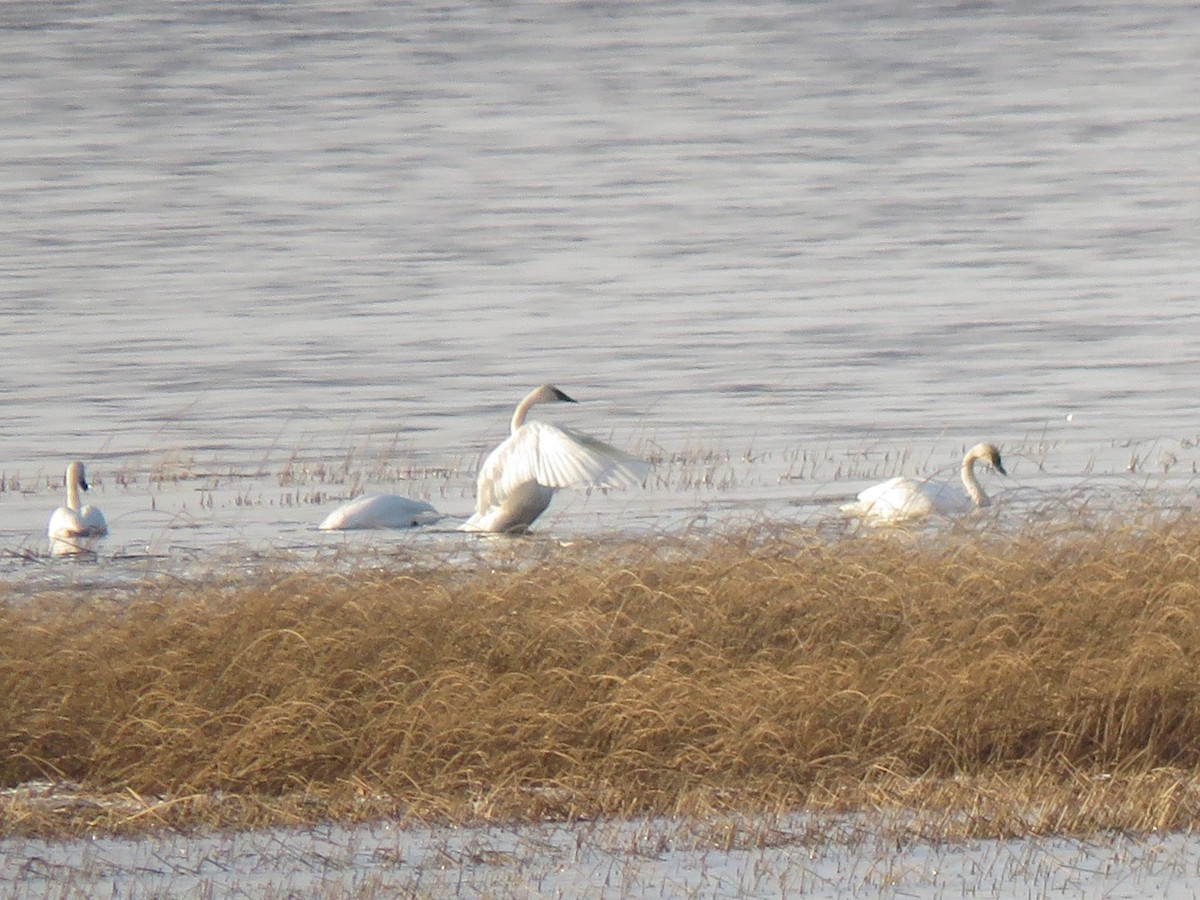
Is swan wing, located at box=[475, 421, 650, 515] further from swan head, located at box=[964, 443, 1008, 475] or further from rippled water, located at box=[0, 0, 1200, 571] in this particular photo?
swan head, located at box=[964, 443, 1008, 475]

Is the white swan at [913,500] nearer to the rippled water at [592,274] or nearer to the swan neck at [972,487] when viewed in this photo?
the swan neck at [972,487]

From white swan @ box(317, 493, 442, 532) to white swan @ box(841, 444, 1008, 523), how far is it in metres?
2.45

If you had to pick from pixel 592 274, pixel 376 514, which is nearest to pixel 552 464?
pixel 376 514

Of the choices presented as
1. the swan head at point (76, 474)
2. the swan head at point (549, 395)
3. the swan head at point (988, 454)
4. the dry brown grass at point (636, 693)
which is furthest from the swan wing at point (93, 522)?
the swan head at point (988, 454)

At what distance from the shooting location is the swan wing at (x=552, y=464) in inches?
542

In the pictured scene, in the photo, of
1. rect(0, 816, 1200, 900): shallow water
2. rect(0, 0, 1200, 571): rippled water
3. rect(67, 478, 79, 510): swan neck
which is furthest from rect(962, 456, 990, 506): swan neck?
rect(0, 816, 1200, 900): shallow water

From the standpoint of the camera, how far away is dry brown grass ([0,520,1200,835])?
26.7 feet

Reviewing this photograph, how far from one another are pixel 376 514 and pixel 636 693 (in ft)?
18.9

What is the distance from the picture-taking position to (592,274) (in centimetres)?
4078

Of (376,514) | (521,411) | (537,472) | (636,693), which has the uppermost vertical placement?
(521,411)

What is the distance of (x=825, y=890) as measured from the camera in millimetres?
7191

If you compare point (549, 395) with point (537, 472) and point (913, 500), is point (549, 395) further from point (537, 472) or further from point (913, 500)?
point (913, 500)

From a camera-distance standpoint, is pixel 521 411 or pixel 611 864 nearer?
pixel 611 864

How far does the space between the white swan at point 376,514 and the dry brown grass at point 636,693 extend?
3.87 meters
